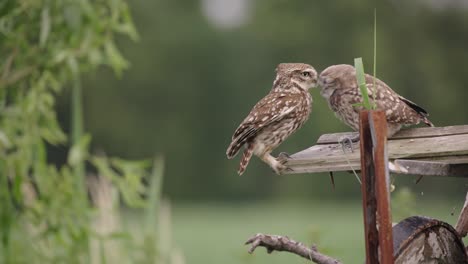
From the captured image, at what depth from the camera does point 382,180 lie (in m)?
3.45

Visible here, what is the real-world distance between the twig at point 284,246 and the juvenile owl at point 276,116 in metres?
0.91

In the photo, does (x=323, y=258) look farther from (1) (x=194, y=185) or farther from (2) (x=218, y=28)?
(2) (x=218, y=28)

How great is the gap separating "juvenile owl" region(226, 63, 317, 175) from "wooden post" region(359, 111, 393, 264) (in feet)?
3.39

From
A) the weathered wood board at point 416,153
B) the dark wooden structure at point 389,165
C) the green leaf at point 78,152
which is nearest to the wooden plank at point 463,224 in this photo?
the dark wooden structure at point 389,165

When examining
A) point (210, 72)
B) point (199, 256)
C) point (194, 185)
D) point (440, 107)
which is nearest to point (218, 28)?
point (210, 72)

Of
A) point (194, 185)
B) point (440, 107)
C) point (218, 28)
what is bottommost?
point (194, 185)

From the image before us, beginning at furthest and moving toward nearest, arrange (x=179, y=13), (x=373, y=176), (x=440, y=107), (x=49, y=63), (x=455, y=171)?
1. (x=179, y=13)
2. (x=440, y=107)
3. (x=49, y=63)
4. (x=455, y=171)
5. (x=373, y=176)

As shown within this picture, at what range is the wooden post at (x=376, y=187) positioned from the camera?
3.44m

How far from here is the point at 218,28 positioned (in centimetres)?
4734

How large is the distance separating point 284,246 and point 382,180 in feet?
1.20

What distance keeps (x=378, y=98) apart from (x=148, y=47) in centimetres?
4206

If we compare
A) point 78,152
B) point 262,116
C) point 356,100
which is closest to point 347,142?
point 356,100

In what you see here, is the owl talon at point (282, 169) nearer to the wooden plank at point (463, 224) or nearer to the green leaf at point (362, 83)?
the wooden plank at point (463, 224)

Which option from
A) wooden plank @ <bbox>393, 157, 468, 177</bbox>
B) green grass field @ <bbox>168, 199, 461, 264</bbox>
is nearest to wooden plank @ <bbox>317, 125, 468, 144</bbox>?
wooden plank @ <bbox>393, 157, 468, 177</bbox>
